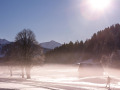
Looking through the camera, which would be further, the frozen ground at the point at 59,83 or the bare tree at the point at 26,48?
the bare tree at the point at 26,48

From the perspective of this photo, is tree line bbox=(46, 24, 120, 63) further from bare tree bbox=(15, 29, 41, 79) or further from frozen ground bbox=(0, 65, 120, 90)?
bare tree bbox=(15, 29, 41, 79)

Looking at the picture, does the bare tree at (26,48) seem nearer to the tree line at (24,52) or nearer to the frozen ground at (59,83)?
the tree line at (24,52)

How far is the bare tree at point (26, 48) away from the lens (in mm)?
54656

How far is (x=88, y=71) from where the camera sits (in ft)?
211

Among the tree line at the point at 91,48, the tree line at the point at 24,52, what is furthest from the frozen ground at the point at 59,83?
the tree line at the point at 91,48

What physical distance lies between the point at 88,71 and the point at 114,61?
1149 centimetres

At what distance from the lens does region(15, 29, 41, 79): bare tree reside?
5466cm

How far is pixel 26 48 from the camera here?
55.6 m

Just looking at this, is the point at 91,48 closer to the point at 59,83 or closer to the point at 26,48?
the point at 26,48

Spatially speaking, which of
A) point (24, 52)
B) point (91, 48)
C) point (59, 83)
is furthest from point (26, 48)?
point (91, 48)

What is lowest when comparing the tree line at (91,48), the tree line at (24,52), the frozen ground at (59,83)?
the frozen ground at (59,83)

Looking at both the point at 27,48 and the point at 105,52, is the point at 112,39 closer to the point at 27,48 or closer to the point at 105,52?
the point at 105,52

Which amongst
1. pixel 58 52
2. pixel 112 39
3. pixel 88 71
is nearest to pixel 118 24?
pixel 112 39

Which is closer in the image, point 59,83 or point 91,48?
point 59,83
